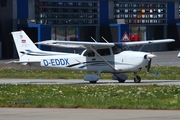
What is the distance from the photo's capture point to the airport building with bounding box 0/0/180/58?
55.5m

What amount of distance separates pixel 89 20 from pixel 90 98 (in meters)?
41.4

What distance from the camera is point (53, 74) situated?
35375mm

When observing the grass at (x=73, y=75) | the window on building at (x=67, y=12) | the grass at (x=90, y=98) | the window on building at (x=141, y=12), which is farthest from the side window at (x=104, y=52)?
the window on building at (x=141, y=12)

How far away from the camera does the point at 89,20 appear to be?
200ft

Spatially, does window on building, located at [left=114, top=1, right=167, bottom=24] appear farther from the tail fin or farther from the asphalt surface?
the asphalt surface

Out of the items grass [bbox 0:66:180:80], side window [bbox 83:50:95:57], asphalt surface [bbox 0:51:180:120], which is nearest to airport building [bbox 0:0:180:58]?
grass [bbox 0:66:180:80]

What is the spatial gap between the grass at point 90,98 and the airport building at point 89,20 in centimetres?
3147

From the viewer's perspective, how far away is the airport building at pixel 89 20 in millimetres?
55500

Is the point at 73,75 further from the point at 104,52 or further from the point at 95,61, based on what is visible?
the point at 104,52

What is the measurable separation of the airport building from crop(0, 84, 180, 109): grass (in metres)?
31.5

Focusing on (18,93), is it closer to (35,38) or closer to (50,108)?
(50,108)

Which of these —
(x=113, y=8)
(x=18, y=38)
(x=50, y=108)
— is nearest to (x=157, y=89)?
(x=50, y=108)

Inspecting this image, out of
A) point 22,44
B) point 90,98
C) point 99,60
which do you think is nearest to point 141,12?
point 22,44
